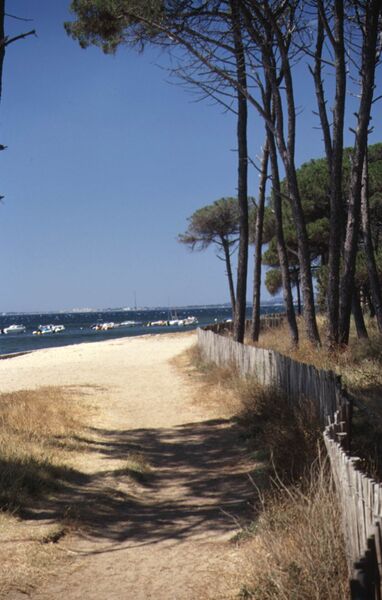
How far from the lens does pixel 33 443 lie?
9.44m

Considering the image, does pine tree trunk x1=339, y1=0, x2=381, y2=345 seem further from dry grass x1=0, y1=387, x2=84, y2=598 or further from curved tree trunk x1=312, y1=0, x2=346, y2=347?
dry grass x1=0, y1=387, x2=84, y2=598

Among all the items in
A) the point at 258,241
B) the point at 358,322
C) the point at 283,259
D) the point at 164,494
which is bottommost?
the point at 164,494

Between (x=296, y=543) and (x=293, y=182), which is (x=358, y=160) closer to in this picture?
(x=293, y=182)

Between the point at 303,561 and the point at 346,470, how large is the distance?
0.66 meters

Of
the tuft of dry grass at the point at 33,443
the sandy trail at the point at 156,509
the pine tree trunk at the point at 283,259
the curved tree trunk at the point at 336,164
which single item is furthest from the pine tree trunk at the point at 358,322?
the tuft of dry grass at the point at 33,443

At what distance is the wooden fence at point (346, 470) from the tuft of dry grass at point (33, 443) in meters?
3.28

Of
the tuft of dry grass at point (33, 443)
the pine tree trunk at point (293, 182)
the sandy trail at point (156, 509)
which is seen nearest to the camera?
the sandy trail at point (156, 509)

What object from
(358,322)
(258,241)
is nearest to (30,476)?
(358,322)

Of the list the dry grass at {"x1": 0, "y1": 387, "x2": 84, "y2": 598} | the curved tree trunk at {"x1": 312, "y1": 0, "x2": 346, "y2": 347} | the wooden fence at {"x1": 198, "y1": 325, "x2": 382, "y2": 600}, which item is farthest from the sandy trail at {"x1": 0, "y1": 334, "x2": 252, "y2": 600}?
the curved tree trunk at {"x1": 312, "y1": 0, "x2": 346, "y2": 347}

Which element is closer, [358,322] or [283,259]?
[283,259]

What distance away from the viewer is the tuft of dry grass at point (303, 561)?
13.2 ft

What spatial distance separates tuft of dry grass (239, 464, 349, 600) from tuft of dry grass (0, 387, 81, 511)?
3102mm

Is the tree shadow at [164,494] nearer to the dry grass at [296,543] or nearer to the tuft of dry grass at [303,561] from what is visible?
the dry grass at [296,543]

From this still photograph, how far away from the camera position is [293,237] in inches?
1163
